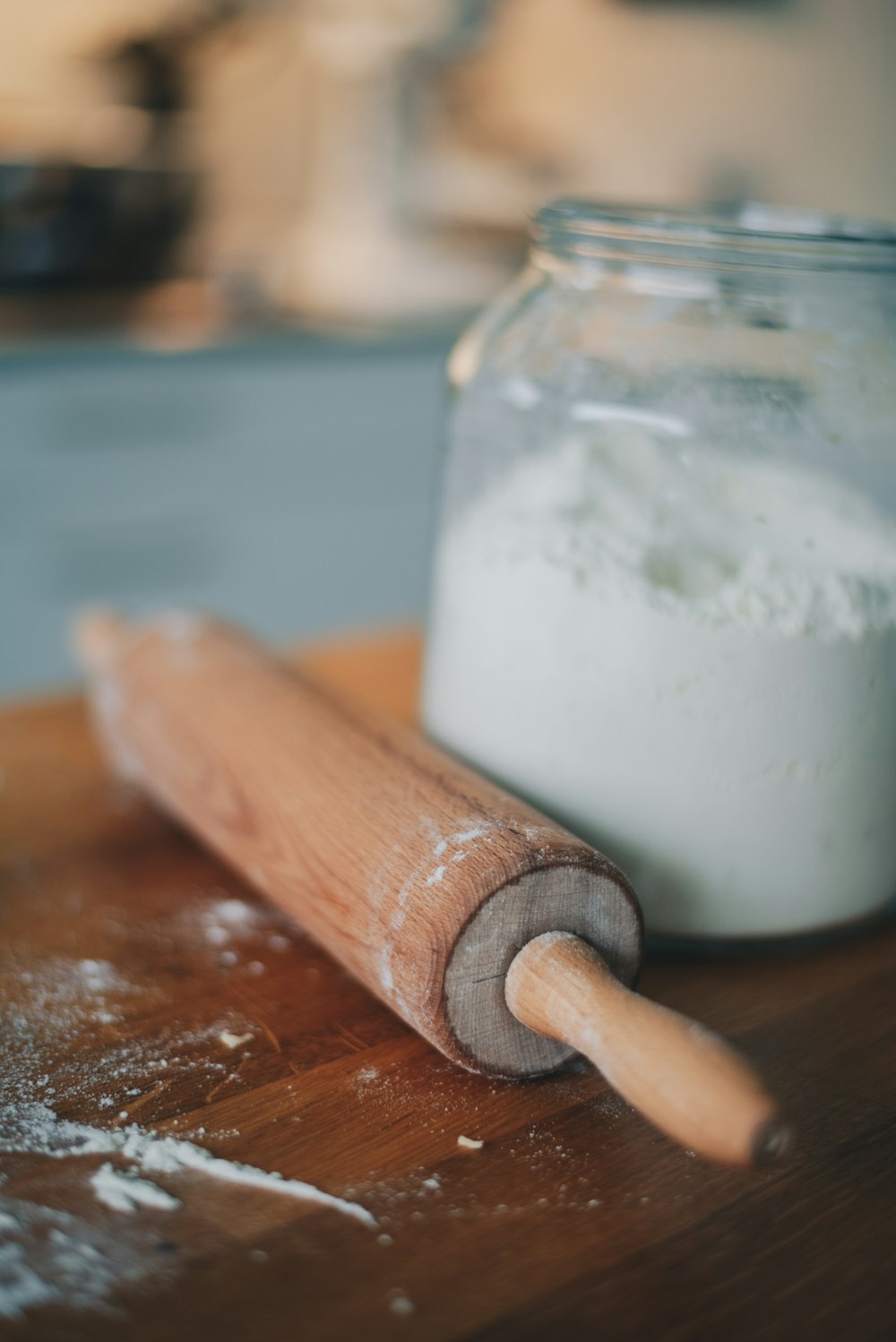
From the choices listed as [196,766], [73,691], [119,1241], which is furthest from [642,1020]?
[73,691]

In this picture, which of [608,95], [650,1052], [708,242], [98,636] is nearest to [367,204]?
[608,95]

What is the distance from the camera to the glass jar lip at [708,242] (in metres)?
0.49

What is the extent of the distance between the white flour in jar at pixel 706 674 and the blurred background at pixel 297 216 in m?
1.39

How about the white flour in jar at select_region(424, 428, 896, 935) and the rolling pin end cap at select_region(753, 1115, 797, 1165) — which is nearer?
the rolling pin end cap at select_region(753, 1115, 797, 1165)

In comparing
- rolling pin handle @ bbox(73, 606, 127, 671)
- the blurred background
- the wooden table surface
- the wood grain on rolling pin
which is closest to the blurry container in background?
the blurred background

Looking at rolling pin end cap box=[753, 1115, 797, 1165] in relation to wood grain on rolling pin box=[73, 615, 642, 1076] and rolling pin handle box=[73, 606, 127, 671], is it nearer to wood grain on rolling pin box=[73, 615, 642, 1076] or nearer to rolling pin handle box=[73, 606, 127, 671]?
wood grain on rolling pin box=[73, 615, 642, 1076]

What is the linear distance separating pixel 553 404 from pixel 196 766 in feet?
0.76

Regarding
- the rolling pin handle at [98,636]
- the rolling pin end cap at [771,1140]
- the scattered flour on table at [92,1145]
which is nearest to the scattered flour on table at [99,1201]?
the scattered flour on table at [92,1145]

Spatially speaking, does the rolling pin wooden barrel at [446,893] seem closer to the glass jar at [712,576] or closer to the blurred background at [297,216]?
the glass jar at [712,576]

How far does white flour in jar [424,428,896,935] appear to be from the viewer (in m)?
0.50

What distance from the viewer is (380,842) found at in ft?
1.53

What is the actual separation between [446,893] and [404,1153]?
0.08 m

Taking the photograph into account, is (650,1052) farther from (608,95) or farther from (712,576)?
(608,95)

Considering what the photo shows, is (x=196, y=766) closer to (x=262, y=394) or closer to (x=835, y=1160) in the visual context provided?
(x=835, y=1160)
